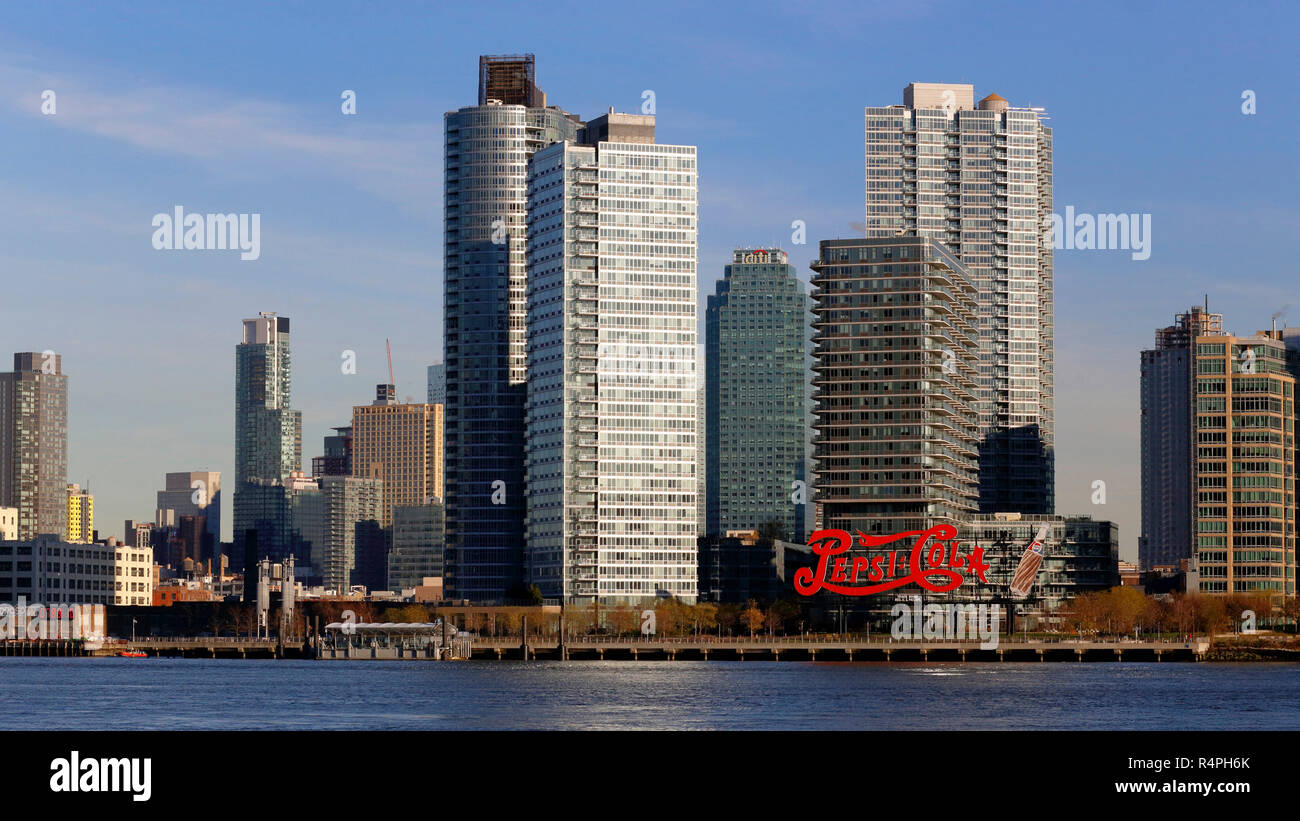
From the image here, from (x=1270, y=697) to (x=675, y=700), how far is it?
167 feet
